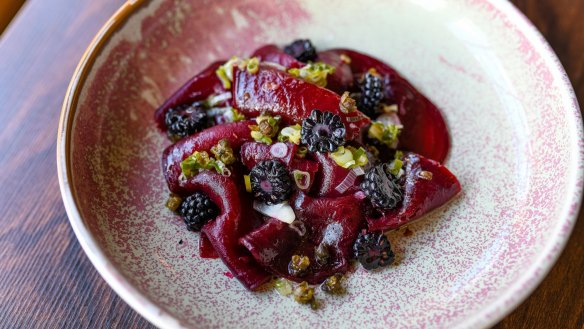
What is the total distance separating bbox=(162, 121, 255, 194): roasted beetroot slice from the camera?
2.13m

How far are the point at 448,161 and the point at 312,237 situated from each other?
746mm

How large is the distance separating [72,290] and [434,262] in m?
1.43

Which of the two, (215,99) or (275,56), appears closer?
(215,99)

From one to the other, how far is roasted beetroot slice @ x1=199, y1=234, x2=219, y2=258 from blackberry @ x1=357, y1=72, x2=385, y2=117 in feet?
3.02

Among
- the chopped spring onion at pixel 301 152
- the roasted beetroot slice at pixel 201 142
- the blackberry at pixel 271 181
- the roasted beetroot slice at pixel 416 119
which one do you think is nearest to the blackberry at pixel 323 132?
the chopped spring onion at pixel 301 152

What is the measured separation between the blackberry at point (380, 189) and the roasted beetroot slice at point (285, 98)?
20 centimetres

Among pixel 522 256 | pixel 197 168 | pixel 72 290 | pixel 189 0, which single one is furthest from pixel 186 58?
pixel 522 256

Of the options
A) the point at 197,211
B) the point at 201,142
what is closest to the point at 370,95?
the point at 201,142

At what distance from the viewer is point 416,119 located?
2.41 meters

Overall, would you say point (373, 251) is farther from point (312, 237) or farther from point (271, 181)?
point (271, 181)

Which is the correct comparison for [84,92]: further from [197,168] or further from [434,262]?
[434,262]

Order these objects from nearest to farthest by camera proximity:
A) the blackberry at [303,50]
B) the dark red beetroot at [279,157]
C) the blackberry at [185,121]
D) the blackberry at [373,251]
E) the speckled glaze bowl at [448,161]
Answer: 1. the speckled glaze bowl at [448,161]
2. the blackberry at [373,251]
3. the dark red beetroot at [279,157]
4. the blackberry at [185,121]
5. the blackberry at [303,50]

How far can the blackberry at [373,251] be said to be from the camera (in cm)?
194

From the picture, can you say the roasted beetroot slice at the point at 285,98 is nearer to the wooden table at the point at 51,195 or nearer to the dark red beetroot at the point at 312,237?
the dark red beetroot at the point at 312,237
